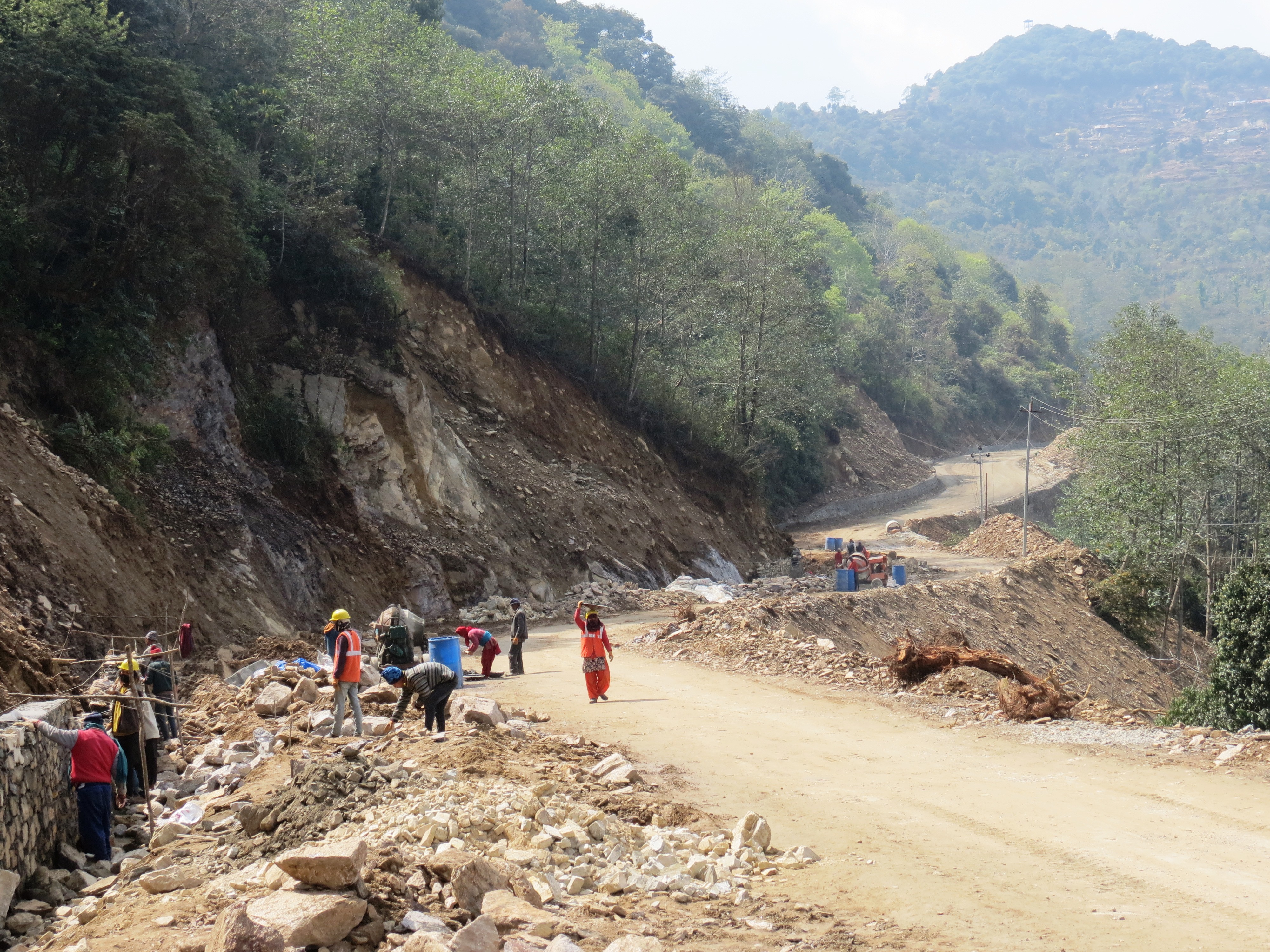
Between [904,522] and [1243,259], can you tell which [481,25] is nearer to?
[904,522]

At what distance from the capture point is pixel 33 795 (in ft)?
26.6

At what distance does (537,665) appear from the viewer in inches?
691

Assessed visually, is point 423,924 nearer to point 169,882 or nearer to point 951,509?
point 169,882

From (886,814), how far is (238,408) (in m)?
17.5

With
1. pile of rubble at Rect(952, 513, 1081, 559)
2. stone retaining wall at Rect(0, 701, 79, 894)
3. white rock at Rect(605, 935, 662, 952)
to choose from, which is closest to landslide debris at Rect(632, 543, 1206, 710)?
pile of rubble at Rect(952, 513, 1081, 559)

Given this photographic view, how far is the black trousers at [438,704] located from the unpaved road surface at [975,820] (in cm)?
177

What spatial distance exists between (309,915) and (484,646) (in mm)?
10958

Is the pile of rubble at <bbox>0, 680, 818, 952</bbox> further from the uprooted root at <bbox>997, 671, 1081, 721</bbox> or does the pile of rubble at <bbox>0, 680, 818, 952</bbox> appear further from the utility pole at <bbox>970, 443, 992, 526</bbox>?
the utility pole at <bbox>970, 443, 992, 526</bbox>

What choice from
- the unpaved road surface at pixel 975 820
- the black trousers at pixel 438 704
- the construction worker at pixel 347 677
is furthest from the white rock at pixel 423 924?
the black trousers at pixel 438 704

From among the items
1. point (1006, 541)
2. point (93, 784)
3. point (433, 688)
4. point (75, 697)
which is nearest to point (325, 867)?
point (93, 784)

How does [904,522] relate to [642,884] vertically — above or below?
below

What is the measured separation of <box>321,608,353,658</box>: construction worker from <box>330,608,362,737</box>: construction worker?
0.25 m

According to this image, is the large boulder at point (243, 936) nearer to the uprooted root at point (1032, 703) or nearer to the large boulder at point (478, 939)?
the large boulder at point (478, 939)

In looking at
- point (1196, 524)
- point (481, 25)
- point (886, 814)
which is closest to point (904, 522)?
point (1196, 524)
